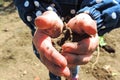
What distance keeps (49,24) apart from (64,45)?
6cm

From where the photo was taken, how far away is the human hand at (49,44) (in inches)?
26.7

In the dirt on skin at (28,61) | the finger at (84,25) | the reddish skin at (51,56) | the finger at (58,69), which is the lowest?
the dirt on skin at (28,61)

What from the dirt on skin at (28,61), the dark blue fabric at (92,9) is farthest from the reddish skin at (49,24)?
the dirt on skin at (28,61)

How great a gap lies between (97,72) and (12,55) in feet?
2.48

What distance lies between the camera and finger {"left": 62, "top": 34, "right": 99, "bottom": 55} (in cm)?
70

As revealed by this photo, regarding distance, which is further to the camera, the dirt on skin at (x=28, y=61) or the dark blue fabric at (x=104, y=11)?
the dirt on skin at (x=28, y=61)

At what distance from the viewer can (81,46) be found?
0.70 m

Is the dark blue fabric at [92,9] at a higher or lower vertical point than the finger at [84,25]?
lower

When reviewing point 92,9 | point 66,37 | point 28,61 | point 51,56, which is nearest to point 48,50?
point 51,56

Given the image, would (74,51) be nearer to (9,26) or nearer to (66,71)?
(66,71)

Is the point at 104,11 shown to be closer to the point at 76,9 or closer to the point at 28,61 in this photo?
the point at 76,9

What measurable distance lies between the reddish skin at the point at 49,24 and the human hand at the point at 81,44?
0.04 m

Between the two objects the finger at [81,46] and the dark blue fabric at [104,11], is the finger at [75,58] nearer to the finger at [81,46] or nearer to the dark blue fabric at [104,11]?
the finger at [81,46]

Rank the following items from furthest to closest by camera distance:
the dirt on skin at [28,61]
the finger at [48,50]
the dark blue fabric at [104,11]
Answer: the dirt on skin at [28,61] → the dark blue fabric at [104,11] → the finger at [48,50]
